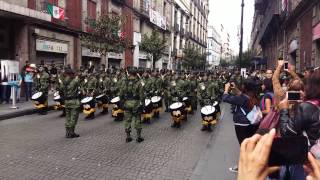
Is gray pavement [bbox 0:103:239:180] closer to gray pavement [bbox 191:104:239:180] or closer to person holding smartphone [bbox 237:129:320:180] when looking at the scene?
gray pavement [bbox 191:104:239:180]

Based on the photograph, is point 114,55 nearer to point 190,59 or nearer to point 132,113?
point 190,59

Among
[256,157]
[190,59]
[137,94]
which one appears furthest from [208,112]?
[190,59]

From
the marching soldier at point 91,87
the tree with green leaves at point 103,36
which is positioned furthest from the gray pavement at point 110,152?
the tree with green leaves at point 103,36

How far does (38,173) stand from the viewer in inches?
242

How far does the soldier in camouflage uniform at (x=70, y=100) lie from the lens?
9.22 meters

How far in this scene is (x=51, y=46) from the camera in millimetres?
20781

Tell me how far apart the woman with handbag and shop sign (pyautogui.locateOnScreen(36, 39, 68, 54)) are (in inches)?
600

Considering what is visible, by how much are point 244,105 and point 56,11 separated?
640 inches

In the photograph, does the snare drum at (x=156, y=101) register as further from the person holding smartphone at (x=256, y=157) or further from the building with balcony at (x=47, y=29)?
the person holding smartphone at (x=256, y=157)

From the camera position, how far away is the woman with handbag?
20.4 ft

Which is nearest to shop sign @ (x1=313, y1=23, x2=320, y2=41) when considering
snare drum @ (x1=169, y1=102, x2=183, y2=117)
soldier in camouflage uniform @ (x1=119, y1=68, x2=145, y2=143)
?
snare drum @ (x1=169, y1=102, x2=183, y2=117)

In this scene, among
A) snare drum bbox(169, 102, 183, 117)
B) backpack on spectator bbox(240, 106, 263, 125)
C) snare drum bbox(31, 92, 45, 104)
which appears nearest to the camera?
backpack on spectator bbox(240, 106, 263, 125)

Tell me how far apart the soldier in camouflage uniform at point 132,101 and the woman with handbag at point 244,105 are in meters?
3.00

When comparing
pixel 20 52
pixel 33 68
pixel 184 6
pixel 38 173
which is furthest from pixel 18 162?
pixel 184 6
